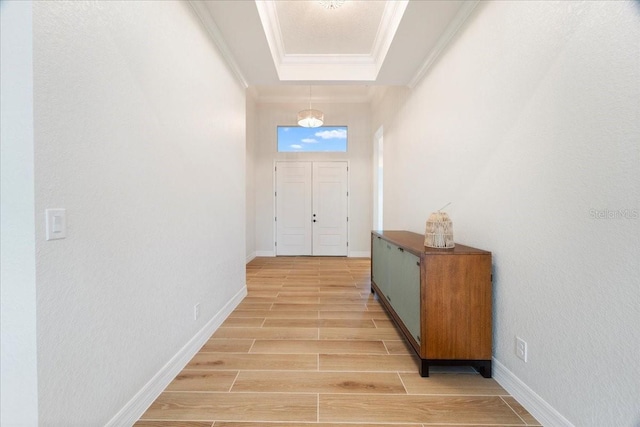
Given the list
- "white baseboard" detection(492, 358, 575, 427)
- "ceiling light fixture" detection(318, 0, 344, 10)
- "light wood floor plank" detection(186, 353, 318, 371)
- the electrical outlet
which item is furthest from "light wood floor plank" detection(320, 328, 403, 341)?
"ceiling light fixture" detection(318, 0, 344, 10)

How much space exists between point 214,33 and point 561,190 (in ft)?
9.29

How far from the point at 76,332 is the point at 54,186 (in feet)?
1.99

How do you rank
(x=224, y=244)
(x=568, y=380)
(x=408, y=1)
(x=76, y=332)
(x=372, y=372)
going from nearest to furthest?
1. (x=76, y=332)
2. (x=568, y=380)
3. (x=372, y=372)
4. (x=408, y=1)
5. (x=224, y=244)

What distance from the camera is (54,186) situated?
1.01 meters

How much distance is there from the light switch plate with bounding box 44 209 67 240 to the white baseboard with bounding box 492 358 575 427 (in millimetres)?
2391

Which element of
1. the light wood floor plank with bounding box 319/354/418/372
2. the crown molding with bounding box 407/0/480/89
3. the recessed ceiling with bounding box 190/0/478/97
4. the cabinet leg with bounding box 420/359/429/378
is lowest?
the light wood floor plank with bounding box 319/354/418/372

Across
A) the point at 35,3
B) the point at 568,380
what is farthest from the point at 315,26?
the point at 568,380

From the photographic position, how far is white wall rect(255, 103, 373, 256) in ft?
20.0

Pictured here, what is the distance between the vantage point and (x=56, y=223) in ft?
3.32

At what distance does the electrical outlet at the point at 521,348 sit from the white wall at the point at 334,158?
4.54 metres

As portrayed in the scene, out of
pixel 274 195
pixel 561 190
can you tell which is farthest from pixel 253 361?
pixel 274 195

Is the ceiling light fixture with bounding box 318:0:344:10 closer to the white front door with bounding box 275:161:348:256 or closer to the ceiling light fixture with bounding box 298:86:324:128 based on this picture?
the ceiling light fixture with bounding box 298:86:324:128

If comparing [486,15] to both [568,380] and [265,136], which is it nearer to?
[568,380]

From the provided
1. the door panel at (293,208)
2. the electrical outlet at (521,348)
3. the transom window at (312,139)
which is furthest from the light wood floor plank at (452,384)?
the transom window at (312,139)
